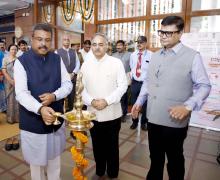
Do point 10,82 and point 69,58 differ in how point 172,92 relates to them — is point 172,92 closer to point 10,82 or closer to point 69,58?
point 69,58

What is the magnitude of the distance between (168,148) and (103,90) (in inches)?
27.9

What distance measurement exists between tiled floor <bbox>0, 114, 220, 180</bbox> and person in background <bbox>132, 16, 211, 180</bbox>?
0.67 m

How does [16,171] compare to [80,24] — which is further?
[80,24]

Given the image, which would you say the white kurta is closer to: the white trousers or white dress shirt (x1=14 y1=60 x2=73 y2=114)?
white dress shirt (x1=14 y1=60 x2=73 y2=114)

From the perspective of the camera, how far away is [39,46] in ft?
4.65

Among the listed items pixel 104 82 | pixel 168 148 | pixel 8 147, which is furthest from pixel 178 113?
pixel 8 147

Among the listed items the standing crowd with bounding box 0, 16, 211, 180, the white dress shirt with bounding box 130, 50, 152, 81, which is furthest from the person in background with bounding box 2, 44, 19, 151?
the standing crowd with bounding box 0, 16, 211, 180

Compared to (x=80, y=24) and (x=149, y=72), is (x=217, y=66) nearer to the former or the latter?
(x=149, y=72)

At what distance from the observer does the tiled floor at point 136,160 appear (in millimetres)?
2301

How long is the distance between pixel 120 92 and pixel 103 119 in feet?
0.91

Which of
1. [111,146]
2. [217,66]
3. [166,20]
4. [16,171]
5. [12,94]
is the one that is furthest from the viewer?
[12,94]

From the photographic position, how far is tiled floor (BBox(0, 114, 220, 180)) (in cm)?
230

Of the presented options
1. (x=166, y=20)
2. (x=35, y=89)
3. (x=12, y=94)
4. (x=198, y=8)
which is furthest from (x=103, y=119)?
(x=198, y=8)

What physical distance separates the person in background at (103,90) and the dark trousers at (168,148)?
368 millimetres
